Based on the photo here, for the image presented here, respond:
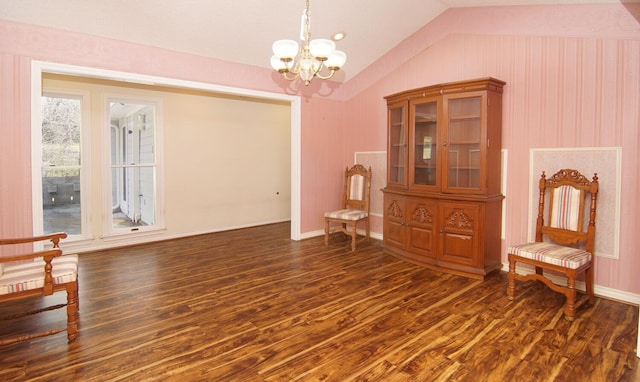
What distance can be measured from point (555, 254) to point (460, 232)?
98cm

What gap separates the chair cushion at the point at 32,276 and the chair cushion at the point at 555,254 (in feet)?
12.2

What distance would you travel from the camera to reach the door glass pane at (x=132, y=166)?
519cm

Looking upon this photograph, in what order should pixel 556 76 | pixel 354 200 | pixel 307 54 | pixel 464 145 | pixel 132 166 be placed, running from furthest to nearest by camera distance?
pixel 354 200
pixel 132 166
pixel 464 145
pixel 556 76
pixel 307 54

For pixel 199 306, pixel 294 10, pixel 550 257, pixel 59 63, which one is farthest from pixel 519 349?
pixel 59 63

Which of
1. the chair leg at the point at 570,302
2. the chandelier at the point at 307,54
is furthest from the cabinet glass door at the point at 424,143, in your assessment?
the chair leg at the point at 570,302

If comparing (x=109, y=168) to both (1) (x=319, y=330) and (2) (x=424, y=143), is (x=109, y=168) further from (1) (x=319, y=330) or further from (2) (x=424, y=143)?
(2) (x=424, y=143)

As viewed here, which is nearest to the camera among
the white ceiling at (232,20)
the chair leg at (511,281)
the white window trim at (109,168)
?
the chair leg at (511,281)

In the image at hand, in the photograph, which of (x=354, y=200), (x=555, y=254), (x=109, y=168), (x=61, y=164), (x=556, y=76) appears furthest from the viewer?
(x=354, y=200)

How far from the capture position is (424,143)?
4191 millimetres

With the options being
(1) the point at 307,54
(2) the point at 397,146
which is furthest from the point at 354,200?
(1) the point at 307,54

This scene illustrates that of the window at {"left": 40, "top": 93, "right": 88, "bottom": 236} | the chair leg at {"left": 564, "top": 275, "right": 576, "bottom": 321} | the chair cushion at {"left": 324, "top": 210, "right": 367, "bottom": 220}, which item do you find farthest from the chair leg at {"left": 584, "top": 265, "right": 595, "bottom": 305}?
the window at {"left": 40, "top": 93, "right": 88, "bottom": 236}

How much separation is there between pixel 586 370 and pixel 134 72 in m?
4.84

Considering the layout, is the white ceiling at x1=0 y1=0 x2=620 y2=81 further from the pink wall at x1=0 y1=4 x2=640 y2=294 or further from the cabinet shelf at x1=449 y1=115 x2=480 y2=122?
the cabinet shelf at x1=449 y1=115 x2=480 y2=122

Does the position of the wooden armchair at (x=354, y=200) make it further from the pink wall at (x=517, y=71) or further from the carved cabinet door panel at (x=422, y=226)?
the pink wall at (x=517, y=71)
